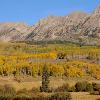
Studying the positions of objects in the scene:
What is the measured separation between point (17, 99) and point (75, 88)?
1399 inches

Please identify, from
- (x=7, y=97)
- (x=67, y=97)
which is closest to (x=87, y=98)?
(x=67, y=97)

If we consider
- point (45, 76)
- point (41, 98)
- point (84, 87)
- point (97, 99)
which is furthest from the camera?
point (45, 76)

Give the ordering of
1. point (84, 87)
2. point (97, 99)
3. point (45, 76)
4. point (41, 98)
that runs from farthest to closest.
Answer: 1. point (45, 76)
2. point (84, 87)
3. point (97, 99)
4. point (41, 98)

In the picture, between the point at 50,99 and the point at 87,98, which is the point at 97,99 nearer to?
the point at 87,98

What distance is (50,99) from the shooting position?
51.8m

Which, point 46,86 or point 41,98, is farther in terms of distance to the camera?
point 46,86

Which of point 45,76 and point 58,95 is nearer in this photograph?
point 58,95

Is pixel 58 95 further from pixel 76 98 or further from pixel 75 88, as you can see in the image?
pixel 75 88

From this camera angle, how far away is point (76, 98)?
185ft

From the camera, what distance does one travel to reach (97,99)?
181ft

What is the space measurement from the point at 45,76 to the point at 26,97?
128ft

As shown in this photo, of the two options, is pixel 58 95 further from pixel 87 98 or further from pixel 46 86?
pixel 46 86

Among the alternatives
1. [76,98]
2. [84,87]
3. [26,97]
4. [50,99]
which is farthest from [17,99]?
[84,87]

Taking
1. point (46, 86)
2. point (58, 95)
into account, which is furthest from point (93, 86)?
point (58, 95)
